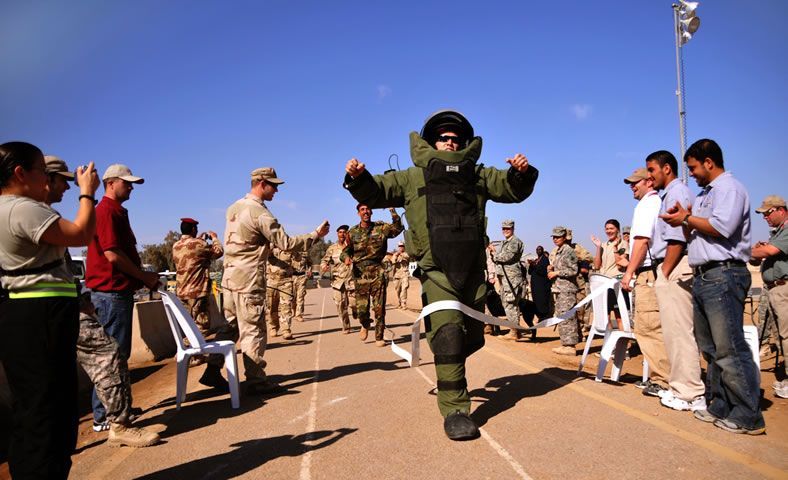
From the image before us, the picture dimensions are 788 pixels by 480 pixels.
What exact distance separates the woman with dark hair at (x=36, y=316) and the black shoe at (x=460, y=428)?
2575 millimetres

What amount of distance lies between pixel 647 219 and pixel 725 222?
1237 mm

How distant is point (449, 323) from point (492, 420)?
3.22 feet

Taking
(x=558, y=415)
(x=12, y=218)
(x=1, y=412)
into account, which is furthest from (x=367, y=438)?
(x=1, y=412)

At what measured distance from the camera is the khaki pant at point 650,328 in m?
5.30

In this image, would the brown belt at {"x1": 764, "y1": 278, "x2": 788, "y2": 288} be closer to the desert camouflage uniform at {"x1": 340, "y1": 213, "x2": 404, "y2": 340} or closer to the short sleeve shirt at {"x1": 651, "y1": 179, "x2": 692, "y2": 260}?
the short sleeve shirt at {"x1": 651, "y1": 179, "x2": 692, "y2": 260}

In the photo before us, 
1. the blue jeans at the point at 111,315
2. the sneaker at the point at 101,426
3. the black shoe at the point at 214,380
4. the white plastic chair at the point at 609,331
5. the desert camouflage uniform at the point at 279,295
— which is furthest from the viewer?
the desert camouflage uniform at the point at 279,295

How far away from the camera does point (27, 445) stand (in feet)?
9.80

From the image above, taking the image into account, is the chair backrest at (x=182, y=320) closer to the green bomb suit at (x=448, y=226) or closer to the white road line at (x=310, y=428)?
the white road line at (x=310, y=428)

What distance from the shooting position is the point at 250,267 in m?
6.25

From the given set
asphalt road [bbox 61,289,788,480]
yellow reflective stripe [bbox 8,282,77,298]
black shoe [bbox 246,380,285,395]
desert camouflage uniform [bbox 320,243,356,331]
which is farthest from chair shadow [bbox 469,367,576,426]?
desert camouflage uniform [bbox 320,243,356,331]

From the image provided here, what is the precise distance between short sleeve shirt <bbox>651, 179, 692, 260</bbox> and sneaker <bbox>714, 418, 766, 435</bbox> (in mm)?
1524

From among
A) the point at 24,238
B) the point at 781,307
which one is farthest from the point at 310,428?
the point at 781,307

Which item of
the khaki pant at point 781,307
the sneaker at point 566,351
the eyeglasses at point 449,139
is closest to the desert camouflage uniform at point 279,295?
the sneaker at point 566,351

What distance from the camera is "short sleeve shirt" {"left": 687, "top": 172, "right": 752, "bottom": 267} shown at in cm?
413
